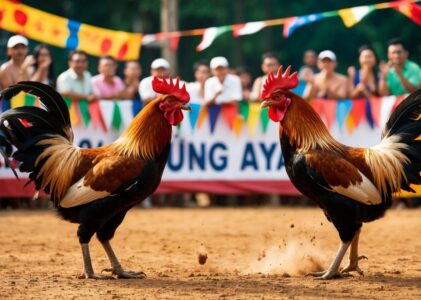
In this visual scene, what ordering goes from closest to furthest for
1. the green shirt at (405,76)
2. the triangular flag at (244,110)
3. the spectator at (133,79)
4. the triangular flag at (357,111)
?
the green shirt at (405,76) < the triangular flag at (357,111) < the triangular flag at (244,110) < the spectator at (133,79)

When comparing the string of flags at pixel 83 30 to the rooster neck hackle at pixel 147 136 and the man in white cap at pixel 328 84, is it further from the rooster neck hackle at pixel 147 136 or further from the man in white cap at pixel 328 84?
the rooster neck hackle at pixel 147 136

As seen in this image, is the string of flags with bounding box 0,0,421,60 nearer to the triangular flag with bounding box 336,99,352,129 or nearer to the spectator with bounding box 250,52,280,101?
the spectator with bounding box 250,52,280,101

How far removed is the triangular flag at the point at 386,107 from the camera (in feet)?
47.9

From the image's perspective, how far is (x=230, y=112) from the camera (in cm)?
1516

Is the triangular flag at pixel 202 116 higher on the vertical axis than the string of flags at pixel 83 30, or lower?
lower

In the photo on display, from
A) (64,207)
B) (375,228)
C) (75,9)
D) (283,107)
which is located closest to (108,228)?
(64,207)

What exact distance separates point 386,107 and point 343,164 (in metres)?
6.39

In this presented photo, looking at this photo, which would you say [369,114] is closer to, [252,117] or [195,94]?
[252,117]

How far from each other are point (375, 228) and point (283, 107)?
4464mm

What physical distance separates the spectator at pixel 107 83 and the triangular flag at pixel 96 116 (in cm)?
40

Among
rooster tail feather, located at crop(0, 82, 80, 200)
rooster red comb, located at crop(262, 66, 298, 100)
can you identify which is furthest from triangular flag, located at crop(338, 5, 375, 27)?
rooster tail feather, located at crop(0, 82, 80, 200)

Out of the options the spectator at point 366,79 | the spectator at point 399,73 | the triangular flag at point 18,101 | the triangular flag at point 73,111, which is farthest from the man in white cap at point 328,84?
the triangular flag at point 18,101

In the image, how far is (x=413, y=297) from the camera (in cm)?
767

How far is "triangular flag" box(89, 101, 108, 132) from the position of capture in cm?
1501
